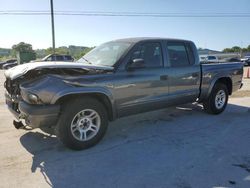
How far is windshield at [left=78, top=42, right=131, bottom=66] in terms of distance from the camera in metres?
5.23

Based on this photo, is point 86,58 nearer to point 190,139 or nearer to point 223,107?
point 190,139

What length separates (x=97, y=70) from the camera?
4688mm

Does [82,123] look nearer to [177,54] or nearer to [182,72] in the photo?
[182,72]

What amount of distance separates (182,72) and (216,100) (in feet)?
5.56

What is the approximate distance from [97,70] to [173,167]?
6.48 ft

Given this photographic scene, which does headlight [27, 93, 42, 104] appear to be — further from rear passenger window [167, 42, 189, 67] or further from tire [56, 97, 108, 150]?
rear passenger window [167, 42, 189, 67]

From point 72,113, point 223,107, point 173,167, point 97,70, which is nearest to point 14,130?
point 72,113

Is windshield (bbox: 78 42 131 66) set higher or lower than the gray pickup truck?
higher

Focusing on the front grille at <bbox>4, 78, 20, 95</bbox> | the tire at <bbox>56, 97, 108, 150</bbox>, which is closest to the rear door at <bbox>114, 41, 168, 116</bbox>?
the tire at <bbox>56, 97, 108, 150</bbox>

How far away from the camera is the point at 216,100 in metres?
7.23

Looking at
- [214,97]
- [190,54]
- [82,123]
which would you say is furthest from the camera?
[214,97]

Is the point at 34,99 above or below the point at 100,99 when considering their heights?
above

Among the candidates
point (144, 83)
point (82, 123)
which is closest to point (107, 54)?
point (144, 83)

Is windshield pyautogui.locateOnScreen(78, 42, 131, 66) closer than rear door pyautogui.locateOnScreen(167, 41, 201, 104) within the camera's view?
Yes
